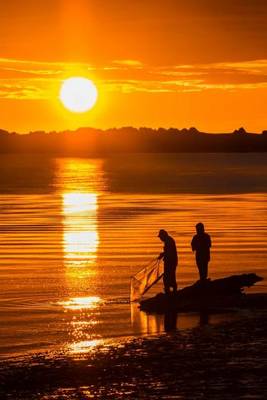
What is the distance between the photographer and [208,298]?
29406 millimetres

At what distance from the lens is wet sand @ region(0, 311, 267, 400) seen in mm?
19031

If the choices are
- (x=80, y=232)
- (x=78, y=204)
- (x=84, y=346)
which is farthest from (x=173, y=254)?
(x=78, y=204)

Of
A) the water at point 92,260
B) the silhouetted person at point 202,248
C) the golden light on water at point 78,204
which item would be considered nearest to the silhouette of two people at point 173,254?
the silhouetted person at point 202,248

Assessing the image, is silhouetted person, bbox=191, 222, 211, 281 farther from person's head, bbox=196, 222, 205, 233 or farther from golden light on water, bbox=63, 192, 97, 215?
golden light on water, bbox=63, 192, 97, 215

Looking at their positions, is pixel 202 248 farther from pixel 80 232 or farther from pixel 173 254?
pixel 80 232

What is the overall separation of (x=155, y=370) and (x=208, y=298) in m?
8.86

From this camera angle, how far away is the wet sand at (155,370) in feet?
62.4

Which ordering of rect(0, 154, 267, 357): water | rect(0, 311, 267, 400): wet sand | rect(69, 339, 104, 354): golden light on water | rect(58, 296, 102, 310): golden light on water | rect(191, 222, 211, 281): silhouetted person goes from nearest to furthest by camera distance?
rect(0, 311, 267, 400): wet sand < rect(69, 339, 104, 354): golden light on water < rect(0, 154, 267, 357): water < rect(191, 222, 211, 281): silhouetted person < rect(58, 296, 102, 310): golden light on water

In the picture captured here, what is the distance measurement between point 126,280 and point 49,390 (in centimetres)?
1704

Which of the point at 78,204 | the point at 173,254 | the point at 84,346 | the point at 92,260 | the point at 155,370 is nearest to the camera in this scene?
the point at 155,370

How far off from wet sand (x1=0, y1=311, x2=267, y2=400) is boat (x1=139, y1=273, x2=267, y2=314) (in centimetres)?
436

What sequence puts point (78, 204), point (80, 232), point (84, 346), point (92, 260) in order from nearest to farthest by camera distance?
point (84, 346) → point (92, 260) → point (80, 232) → point (78, 204)

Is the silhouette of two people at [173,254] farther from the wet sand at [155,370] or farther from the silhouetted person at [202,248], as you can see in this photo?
the wet sand at [155,370]

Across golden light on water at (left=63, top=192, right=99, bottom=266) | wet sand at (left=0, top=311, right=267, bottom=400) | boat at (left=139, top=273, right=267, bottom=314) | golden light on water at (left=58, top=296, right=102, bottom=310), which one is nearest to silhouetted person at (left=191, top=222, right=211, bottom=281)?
boat at (left=139, top=273, right=267, bottom=314)
